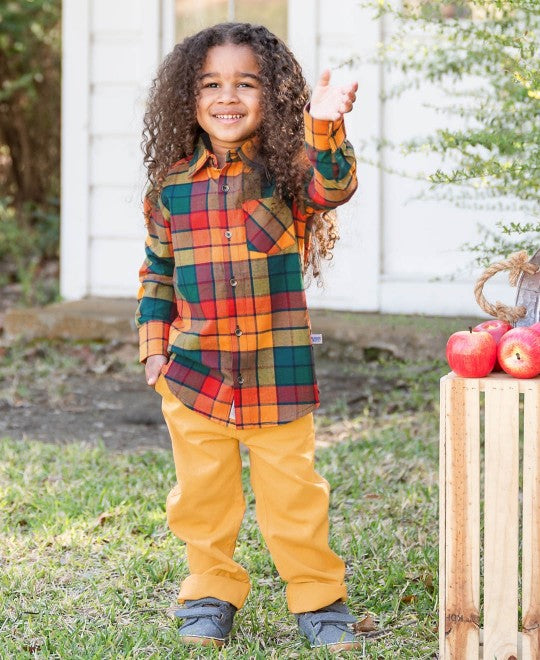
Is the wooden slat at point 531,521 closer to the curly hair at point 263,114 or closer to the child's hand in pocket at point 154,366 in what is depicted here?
the curly hair at point 263,114

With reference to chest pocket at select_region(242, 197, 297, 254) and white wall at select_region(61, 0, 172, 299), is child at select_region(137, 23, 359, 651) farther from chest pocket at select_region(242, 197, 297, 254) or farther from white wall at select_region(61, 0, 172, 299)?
white wall at select_region(61, 0, 172, 299)

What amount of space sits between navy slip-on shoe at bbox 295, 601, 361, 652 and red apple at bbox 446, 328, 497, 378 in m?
0.72

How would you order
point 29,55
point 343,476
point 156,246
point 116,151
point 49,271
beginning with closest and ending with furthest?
point 156,246 → point 343,476 → point 116,151 → point 49,271 → point 29,55

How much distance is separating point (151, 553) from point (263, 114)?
133 centimetres

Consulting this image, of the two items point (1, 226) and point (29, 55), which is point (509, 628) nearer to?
point (1, 226)

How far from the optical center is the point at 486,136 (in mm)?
3410

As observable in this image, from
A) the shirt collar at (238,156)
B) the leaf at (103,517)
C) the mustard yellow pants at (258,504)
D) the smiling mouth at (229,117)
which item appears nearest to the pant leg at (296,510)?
the mustard yellow pants at (258,504)

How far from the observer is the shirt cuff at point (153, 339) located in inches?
110

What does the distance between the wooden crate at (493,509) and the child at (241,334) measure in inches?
15.2

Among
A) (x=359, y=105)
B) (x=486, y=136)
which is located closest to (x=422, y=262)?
(x=359, y=105)

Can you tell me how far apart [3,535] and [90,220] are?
3.13 m

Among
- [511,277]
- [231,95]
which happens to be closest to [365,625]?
[511,277]

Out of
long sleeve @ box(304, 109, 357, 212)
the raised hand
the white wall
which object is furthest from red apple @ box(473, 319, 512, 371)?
the white wall

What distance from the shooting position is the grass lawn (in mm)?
2734
